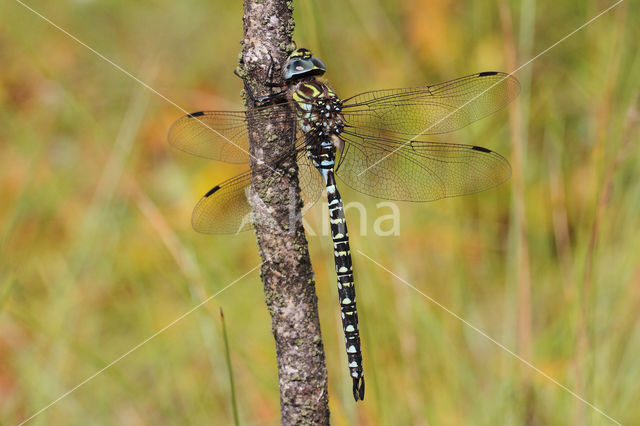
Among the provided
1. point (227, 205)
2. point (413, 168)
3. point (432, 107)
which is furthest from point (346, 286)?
point (432, 107)

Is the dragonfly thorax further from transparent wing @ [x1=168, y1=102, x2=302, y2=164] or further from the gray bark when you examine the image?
the gray bark

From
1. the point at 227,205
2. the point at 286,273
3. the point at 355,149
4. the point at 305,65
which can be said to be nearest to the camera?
the point at 286,273

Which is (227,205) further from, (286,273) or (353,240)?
(286,273)

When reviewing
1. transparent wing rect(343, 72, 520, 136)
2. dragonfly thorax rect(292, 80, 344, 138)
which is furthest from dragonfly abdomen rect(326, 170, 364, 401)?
transparent wing rect(343, 72, 520, 136)

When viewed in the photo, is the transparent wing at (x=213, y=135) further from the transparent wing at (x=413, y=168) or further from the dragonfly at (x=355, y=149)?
the transparent wing at (x=413, y=168)

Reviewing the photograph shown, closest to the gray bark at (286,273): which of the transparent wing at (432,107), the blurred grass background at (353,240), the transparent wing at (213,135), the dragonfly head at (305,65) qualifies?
the dragonfly head at (305,65)

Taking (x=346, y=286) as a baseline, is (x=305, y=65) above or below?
above
